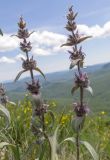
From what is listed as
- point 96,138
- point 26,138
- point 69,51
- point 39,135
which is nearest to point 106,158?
point 96,138

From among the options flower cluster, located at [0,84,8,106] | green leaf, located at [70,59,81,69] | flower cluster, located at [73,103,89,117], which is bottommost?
flower cluster, located at [73,103,89,117]

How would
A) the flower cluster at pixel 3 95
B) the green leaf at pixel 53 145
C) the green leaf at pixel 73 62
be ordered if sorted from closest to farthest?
the green leaf at pixel 73 62 → the green leaf at pixel 53 145 → the flower cluster at pixel 3 95

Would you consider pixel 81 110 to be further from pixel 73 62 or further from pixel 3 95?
pixel 3 95

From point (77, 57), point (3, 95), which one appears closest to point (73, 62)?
point (77, 57)

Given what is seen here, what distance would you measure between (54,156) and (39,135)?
0.79ft

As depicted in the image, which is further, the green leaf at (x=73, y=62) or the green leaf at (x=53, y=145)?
the green leaf at (x=53, y=145)

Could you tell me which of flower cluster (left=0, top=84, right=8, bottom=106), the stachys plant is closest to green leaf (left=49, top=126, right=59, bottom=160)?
the stachys plant

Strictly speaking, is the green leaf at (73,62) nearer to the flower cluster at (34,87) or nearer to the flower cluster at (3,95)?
the flower cluster at (34,87)

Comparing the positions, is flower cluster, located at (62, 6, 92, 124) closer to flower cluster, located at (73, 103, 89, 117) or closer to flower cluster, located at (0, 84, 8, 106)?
flower cluster, located at (73, 103, 89, 117)

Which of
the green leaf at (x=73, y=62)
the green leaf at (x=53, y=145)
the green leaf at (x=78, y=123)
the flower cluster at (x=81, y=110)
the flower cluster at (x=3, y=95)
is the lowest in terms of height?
the green leaf at (x=53, y=145)

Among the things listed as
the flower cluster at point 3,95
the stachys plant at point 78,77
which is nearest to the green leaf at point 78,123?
the stachys plant at point 78,77

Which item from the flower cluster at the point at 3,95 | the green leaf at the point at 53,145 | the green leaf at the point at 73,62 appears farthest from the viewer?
the flower cluster at the point at 3,95

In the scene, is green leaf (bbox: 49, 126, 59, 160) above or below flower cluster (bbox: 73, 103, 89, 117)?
below

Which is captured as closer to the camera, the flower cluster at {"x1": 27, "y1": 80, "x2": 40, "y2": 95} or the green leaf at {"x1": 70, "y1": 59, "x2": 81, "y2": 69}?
the green leaf at {"x1": 70, "y1": 59, "x2": 81, "y2": 69}
